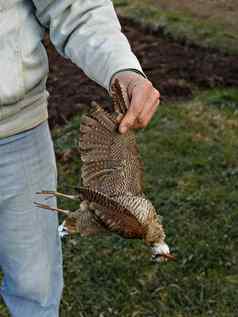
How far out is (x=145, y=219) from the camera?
1759 mm

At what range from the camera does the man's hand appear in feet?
5.56

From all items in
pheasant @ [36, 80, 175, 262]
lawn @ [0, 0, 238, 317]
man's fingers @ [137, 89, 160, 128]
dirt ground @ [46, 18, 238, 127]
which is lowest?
Result: dirt ground @ [46, 18, 238, 127]

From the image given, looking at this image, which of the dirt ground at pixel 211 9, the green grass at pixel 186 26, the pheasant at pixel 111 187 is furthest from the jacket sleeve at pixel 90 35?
the dirt ground at pixel 211 9

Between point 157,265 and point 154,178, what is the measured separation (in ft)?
3.13

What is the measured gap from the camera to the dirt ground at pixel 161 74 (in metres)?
5.90

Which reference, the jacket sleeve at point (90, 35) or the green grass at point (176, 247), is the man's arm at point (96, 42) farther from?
the green grass at point (176, 247)

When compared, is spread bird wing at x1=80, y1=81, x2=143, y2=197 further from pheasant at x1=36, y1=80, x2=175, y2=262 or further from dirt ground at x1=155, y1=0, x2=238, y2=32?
dirt ground at x1=155, y1=0, x2=238, y2=32

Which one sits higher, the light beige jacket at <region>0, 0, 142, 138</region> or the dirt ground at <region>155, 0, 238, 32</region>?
the light beige jacket at <region>0, 0, 142, 138</region>

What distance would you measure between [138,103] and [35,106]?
581 mm

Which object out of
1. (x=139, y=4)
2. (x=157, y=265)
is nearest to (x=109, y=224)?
(x=157, y=265)

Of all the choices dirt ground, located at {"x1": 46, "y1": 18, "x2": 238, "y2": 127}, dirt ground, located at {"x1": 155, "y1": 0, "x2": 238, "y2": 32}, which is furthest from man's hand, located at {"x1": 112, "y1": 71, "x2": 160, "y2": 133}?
dirt ground, located at {"x1": 155, "y1": 0, "x2": 238, "y2": 32}

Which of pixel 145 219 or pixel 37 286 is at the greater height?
pixel 145 219

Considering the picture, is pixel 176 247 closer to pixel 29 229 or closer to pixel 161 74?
pixel 29 229

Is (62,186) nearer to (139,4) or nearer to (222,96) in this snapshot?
(222,96)
